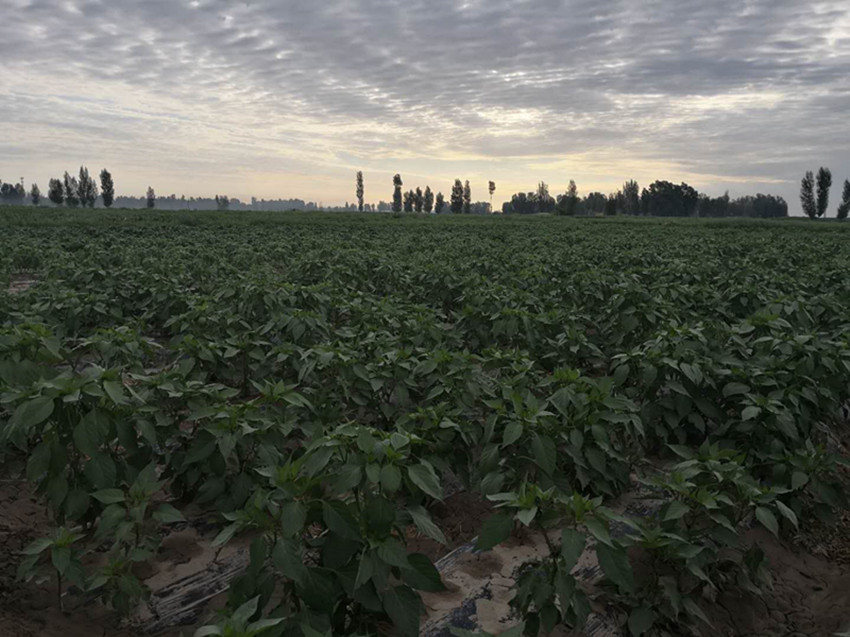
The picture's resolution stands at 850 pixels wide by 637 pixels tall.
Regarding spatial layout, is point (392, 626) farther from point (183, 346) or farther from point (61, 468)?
point (183, 346)

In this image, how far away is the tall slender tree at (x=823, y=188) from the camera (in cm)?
9062

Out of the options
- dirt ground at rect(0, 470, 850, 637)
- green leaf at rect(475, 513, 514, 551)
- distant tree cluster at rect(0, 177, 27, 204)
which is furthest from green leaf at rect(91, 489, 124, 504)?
distant tree cluster at rect(0, 177, 27, 204)

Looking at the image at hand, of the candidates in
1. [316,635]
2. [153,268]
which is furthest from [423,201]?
[316,635]

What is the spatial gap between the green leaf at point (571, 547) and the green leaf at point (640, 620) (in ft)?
2.39

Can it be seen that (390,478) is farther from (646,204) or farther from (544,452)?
(646,204)

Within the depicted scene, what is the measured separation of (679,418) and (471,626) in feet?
7.67

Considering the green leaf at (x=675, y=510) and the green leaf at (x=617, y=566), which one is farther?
the green leaf at (x=675, y=510)

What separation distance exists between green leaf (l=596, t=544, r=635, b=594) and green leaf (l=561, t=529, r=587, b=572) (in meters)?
0.16

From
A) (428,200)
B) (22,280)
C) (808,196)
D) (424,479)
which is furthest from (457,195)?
(424,479)

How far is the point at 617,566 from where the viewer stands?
2.31 meters

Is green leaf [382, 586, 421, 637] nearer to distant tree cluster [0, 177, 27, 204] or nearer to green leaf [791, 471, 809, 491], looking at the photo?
green leaf [791, 471, 809, 491]

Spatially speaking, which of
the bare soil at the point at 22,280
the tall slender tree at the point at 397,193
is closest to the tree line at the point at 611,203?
the tall slender tree at the point at 397,193

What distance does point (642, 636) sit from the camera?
278 centimetres

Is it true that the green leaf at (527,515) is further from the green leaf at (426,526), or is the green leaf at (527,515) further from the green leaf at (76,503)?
the green leaf at (76,503)
